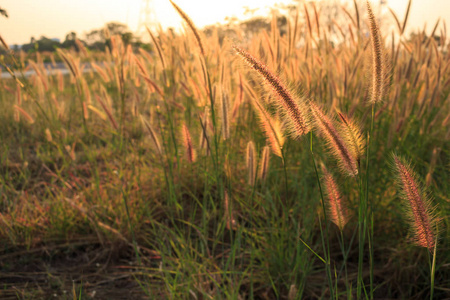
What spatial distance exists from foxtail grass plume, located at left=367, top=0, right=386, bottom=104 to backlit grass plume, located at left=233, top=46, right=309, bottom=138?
20 cm

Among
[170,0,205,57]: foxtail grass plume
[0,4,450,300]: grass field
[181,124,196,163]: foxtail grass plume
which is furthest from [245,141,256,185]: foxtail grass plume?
[170,0,205,57]: foxtail grass plume

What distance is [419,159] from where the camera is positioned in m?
2.11

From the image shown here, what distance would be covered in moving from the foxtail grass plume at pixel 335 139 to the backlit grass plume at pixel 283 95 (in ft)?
0.09

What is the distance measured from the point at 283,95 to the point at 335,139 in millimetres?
183

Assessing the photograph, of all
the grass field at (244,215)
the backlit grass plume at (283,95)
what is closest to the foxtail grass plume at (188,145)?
the grass field at (244,215)

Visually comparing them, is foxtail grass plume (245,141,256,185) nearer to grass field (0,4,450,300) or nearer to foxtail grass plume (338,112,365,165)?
grass field (0,4,450,300)

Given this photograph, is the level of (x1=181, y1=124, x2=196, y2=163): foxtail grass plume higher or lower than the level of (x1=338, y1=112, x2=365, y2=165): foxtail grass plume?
lower

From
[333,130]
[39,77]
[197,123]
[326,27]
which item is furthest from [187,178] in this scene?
[333,130]

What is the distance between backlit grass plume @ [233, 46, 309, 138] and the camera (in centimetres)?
83

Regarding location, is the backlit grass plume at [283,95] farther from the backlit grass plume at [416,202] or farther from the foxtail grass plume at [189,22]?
the foxtail grass plume at [189,22]

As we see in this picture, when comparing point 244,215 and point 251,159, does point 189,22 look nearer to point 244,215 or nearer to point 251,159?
point 251,159

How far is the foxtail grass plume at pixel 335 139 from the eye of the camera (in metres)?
0.92

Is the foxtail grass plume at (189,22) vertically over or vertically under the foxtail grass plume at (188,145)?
over

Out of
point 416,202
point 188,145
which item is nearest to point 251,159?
point 188,145
